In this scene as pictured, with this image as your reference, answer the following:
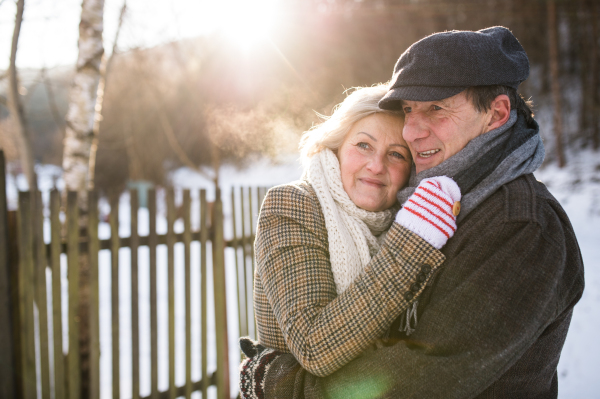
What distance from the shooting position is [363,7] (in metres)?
17.1

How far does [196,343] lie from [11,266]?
9.52 feet

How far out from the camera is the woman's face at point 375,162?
1.95 meters

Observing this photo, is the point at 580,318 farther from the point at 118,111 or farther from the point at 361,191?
the point at 118,111

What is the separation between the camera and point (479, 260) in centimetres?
131

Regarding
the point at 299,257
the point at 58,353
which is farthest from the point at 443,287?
the point at 58,353

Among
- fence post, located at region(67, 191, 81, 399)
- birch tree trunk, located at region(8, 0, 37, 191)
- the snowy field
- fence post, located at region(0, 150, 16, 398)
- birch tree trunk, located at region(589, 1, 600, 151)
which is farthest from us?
birch tree trunk, located at region(589, 1, 600, 151)

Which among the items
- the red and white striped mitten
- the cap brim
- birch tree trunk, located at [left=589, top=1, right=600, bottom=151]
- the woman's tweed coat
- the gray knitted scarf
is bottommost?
the woman's tweed coat

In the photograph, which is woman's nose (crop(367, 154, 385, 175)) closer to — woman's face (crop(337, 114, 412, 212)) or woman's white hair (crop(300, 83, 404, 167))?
woman's face (crop(337, 114, 412, 212))

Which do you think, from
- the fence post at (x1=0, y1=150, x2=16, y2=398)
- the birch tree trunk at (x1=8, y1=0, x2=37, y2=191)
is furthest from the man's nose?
the birch tree trunk at (x1=8, y1=0, x2=37, y2=191)

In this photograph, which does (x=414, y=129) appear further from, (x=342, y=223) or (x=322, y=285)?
(x=322, y=285)

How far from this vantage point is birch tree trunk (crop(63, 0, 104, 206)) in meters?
3.50

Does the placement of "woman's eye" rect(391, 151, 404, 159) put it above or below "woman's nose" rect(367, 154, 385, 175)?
above

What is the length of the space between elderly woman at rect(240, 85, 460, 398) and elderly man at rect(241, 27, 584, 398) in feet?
0.32

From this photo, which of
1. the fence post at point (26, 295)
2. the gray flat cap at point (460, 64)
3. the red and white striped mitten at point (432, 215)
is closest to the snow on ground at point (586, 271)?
the red and white striped mitten at point (432, 215)
